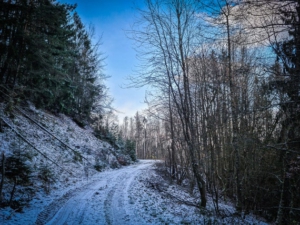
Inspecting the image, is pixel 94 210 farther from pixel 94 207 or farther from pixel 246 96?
pixel 246 96

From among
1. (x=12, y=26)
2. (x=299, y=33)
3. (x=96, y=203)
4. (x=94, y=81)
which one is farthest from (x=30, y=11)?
(x=94, y=81)

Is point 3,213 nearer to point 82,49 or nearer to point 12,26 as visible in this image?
point 12,26

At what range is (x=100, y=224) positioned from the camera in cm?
487

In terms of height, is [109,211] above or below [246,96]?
below

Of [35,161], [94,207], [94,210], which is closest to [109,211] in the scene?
[94,210]

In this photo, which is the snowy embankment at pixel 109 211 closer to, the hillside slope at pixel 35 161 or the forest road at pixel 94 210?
the forest road at pixel 94 210

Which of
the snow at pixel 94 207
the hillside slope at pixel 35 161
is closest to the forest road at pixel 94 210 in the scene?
the snow at pixel 94 207

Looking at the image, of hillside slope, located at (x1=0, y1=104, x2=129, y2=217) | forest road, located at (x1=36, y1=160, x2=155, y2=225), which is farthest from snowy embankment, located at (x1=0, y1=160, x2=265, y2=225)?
hillside slope, located at (x1=0, y1=104, x2=129, y2=217)

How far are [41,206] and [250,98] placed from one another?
10.6 m

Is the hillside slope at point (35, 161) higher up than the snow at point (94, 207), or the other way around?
the hillside slope at point (35, 161)

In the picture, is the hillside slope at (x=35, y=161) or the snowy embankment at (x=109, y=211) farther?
the hillside slope at (x=35, y=161)

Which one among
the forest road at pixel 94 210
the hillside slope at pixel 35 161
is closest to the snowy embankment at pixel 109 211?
the forest road at pixel 94 210

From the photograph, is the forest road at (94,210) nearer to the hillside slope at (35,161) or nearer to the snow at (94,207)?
the snow at (94,207)

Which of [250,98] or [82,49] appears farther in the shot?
[82,49]
